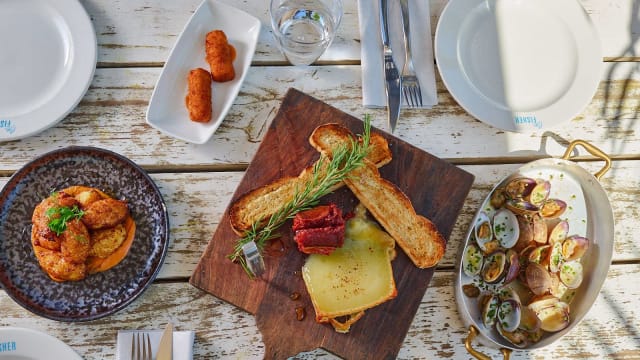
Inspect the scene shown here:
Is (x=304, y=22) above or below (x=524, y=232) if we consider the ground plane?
above

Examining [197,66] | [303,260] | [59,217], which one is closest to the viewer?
[59,217]

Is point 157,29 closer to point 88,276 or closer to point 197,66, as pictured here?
point 197,66

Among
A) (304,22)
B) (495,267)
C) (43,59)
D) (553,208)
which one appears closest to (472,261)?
(495,267)

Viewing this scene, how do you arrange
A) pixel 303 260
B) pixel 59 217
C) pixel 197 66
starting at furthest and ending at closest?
pixel 197 66
pixel 303 260
pixel 59 217

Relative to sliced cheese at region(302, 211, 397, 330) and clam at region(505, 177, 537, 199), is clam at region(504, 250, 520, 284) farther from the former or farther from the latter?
sliced cheese at region(302, 211, 397, 330)

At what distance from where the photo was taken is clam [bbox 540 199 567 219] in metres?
1.49

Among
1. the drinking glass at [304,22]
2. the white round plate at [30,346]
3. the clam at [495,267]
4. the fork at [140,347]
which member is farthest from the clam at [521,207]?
the white round plate at [30,346]

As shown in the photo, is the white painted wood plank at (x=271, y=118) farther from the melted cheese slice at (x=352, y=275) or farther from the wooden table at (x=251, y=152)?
the melted cheese slice at (x=352, y=275)

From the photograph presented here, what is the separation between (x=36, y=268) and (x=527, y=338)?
4.02ft

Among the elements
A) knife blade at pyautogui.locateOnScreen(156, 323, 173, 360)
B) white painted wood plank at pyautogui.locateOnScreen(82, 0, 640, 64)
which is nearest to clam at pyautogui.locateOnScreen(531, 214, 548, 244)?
white painted wood plank at pyautogui.locateOnScreen(82, 0, 640, 64)

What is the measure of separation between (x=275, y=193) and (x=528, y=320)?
720 mm

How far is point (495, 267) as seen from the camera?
1446mm

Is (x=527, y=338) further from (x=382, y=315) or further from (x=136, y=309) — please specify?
(x=136, y=309)

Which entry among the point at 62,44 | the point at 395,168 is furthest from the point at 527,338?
the point at 62,44
